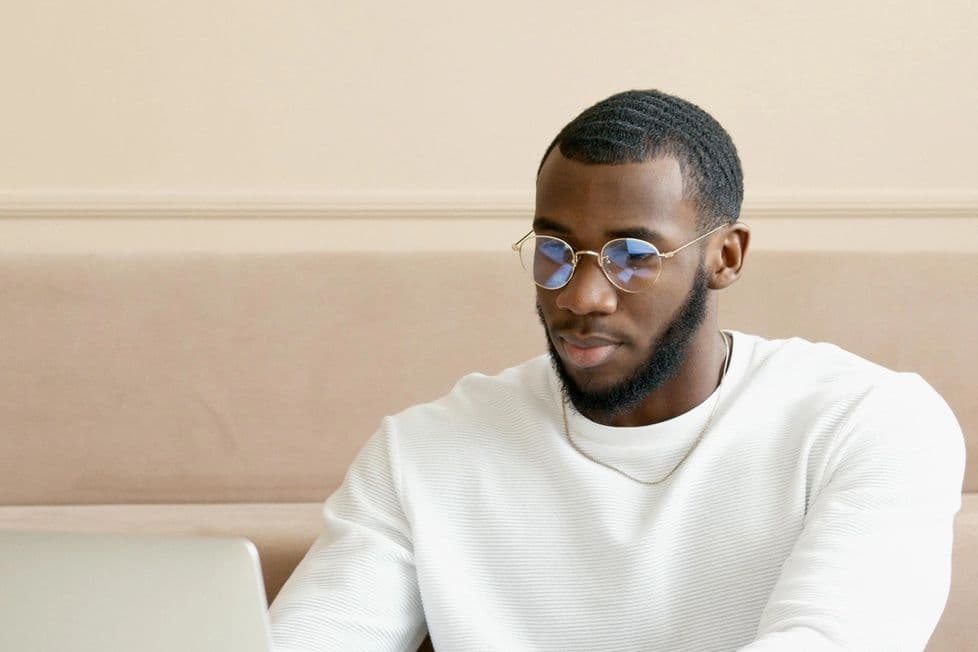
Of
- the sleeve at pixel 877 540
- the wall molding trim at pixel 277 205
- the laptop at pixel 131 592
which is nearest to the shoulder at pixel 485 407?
the sleeve at pixel 877 540

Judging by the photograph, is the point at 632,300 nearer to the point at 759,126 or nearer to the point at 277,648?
the point at 277,648

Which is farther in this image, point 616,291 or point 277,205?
point 277,205

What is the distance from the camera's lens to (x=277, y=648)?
1.45 metres

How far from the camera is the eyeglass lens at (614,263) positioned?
150 cm

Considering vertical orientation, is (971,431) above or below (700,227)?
below

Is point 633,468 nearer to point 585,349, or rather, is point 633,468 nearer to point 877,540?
point 585,349

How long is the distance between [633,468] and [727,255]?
0.28 m

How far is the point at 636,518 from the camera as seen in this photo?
5.06 feet

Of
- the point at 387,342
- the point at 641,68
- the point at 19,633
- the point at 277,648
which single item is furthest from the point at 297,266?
the point at 19,633

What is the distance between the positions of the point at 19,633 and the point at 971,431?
229cm

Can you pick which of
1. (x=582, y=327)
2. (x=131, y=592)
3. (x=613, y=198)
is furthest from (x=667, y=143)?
(x=131, y=592)

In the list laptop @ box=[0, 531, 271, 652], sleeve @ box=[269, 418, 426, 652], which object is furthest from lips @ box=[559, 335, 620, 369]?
laptop @ box=[0, 531, 271, 652]

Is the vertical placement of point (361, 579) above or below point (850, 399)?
below

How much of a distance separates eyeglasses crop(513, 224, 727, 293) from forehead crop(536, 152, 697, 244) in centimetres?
2
